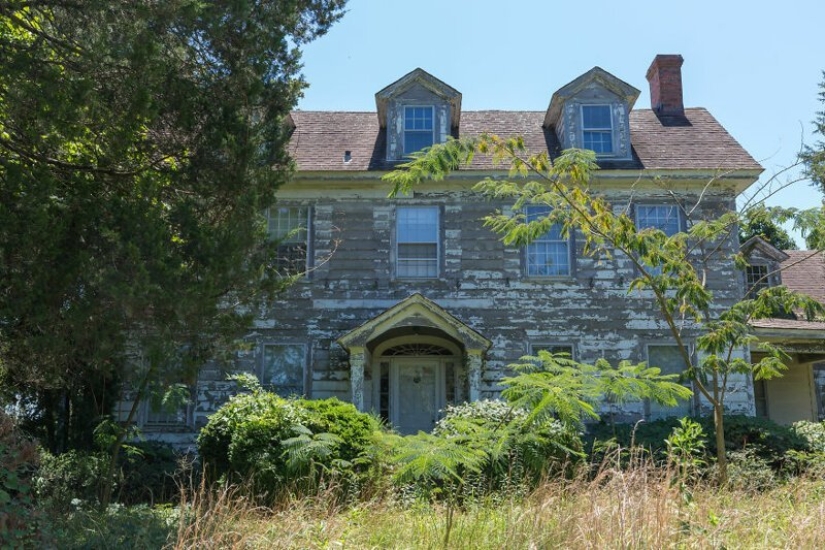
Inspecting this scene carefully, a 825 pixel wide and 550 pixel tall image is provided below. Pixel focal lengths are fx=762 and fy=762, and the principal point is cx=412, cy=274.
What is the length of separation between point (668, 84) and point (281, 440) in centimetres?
1454

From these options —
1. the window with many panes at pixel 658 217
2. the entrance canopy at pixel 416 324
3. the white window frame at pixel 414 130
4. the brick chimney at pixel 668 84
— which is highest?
the brick chimney at pixel 668 84

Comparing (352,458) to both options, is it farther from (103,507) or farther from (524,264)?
(524,264)

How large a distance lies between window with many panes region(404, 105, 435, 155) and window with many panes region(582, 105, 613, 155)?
11.3 ft

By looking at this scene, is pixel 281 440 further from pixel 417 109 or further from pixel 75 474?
pixel 417 109

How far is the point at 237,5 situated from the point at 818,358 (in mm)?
16619

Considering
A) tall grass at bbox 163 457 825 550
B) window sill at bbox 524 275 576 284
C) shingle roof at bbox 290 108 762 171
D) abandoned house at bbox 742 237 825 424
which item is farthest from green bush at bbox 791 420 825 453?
tall grass at bbox 163 457 825 550

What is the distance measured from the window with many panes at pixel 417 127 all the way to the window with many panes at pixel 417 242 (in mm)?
1479

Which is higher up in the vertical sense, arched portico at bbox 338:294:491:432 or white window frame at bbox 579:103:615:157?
white window frame at bbox 579:103:615:157

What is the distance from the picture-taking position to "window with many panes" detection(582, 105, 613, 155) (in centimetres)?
1711

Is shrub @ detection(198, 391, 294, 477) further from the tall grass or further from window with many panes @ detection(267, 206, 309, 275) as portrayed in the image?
window with many panes @ detection(267, 206, 309, 275)

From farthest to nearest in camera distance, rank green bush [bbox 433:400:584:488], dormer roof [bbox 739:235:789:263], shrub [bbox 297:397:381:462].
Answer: dormer roof [bbox 739:235:789:263], shrub [bbox 297:397:381:462], green bush [bbox 433:400:584:488]

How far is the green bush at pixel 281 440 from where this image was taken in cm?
884

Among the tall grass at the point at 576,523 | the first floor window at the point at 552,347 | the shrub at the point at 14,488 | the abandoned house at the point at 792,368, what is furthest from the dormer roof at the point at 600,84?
the shrub at the point at 14,488

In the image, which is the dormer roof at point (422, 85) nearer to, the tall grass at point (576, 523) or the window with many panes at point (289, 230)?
the window with many panes at point (289, 230)
